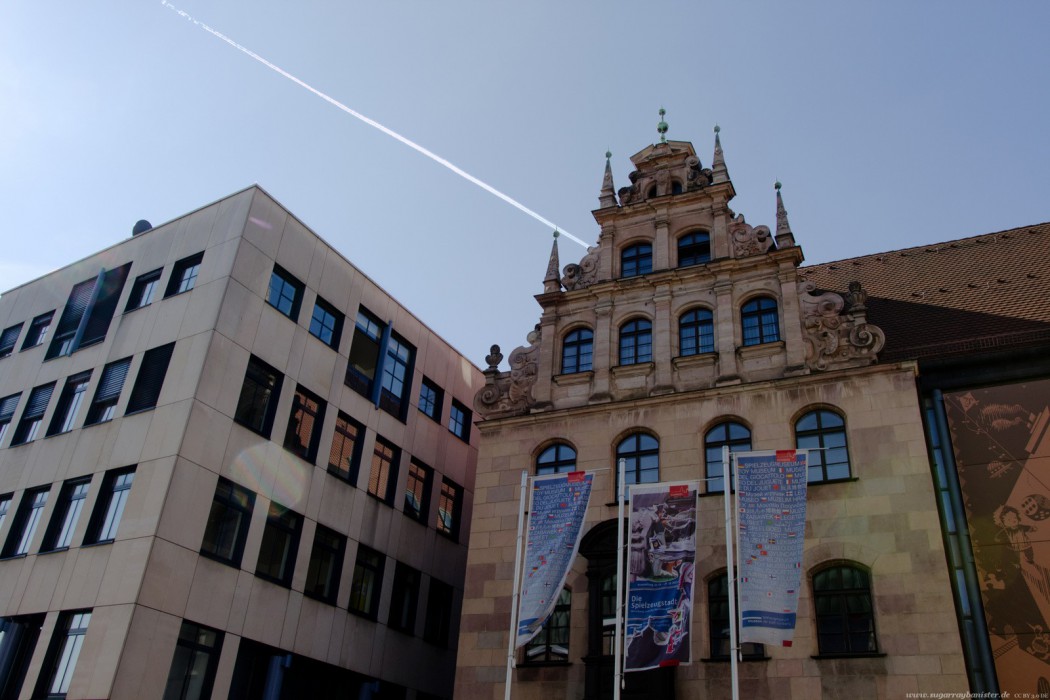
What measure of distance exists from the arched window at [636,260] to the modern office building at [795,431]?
0.06 meters

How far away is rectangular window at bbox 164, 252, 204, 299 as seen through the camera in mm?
24922

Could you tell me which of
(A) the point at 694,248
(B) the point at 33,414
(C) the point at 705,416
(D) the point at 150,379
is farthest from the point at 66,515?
(A) the point at 694,248

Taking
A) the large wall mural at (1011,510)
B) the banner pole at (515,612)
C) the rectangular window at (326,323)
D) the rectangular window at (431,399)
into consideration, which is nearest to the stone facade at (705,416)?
the large wall mural at (1011,510)

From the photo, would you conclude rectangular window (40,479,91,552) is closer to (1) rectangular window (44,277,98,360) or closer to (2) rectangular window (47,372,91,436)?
(2) rectangular window (47,372,91,436)

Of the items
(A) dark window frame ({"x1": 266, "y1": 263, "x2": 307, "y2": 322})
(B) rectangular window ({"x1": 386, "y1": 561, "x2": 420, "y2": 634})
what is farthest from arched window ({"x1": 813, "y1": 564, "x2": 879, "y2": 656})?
(A) dark window frame ({"x1": 266, "y1": 263, "x2": 307, "y2": 322})

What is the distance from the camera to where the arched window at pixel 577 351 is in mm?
25797

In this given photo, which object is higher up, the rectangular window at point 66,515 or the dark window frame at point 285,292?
the dark window frame at point 285,292

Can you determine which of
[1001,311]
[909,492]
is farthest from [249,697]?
[1001,311]

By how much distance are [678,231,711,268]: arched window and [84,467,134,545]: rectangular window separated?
49.6 ft

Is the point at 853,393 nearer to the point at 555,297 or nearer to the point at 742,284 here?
the point at 742,284

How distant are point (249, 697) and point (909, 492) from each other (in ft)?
50.1

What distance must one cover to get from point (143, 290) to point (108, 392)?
316cm

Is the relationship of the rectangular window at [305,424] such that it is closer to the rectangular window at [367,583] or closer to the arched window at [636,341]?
the rectangular window at [367,583]

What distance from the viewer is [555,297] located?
88.7ft
